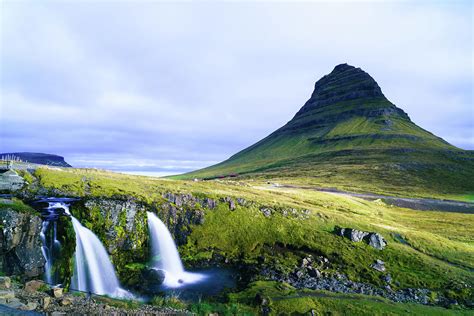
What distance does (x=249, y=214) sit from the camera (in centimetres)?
5406

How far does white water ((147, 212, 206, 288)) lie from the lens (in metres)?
39.4

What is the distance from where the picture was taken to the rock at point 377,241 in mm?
49031

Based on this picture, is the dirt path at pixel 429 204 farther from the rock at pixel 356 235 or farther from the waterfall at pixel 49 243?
the waterfall at pixel 49 243

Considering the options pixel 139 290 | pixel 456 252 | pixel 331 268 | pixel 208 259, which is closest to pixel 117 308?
pixel 139 290

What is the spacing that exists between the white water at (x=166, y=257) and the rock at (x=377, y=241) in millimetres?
27421

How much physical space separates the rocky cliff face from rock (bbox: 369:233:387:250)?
4512 cm

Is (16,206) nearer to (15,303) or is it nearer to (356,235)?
(15,303)

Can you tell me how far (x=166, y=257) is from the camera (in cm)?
4325

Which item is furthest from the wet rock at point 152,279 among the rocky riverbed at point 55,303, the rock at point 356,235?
the rock at point 356,235

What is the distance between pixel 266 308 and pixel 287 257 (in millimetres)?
14584

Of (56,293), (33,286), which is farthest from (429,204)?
(33,286)

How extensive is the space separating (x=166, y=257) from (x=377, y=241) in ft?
108

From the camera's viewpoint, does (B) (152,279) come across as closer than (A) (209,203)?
Yes

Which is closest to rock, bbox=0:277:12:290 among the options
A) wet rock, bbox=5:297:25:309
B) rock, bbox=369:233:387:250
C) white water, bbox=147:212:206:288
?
wet rock, bbox=5:297:25:309
